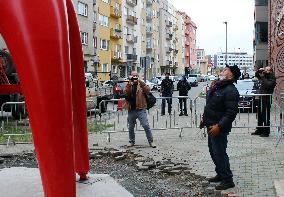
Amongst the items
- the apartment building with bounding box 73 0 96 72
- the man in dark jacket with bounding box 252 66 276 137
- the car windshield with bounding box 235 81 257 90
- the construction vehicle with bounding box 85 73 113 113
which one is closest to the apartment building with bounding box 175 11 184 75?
the apartment building with bounding box 73 0 96 72

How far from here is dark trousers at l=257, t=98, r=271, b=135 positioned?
12695 mm

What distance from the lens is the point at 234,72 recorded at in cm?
719

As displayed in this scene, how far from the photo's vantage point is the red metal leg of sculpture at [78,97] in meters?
5.71

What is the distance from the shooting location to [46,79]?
13.6 feet

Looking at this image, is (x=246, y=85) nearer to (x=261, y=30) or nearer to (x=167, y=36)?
(x=261, y=30)

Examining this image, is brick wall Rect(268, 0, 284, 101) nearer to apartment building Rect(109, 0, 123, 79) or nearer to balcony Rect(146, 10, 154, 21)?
apartment building Rect(109, 0, 123, 79)

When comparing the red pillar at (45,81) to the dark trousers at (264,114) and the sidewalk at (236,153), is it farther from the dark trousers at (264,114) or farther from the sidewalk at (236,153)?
the dark trousers at (264,114)

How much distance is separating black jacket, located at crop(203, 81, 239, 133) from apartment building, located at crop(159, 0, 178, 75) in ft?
303

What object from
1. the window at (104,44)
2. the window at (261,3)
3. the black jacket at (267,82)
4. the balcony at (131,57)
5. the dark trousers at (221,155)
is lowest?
the dark trousers at (221,155)

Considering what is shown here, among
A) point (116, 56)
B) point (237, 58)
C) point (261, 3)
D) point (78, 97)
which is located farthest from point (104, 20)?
point (237, 58)

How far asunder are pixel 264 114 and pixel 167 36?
305 feet

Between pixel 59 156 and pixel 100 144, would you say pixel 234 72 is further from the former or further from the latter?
pixel 100 144

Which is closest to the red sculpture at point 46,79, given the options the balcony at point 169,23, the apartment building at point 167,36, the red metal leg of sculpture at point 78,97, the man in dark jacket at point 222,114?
the red metal leg of sculpture at point 78,97

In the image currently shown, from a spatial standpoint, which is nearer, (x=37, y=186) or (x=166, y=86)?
(x=37, y=186)
